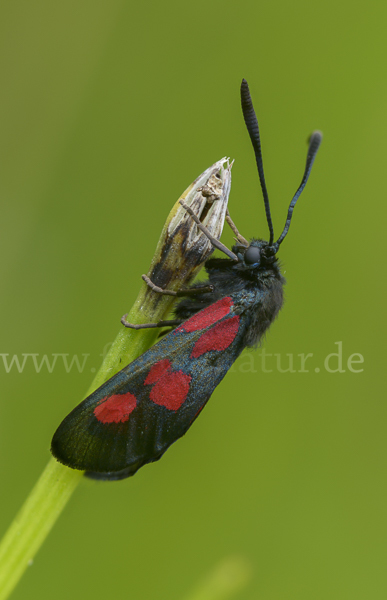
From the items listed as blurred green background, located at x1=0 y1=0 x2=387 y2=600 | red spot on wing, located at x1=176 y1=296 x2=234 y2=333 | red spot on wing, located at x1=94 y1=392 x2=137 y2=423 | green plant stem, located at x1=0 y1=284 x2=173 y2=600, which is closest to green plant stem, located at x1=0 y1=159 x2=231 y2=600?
green plant stem, located at x1=0 y1=284 x2=173 y2=600

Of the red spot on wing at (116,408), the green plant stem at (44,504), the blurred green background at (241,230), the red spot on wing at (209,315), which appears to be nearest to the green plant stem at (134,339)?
the green plant stem at (44,504)

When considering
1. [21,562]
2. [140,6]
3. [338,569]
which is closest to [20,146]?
[140,6]

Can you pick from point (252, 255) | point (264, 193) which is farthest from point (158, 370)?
point (264, 193)

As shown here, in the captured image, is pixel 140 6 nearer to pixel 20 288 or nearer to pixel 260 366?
pixel 20 288

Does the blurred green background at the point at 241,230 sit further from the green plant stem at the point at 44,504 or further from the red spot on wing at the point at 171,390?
the green plant stem at the point at 44,504

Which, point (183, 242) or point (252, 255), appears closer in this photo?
point (183, 242)

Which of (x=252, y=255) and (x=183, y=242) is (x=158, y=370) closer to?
(x=183, y=242)
